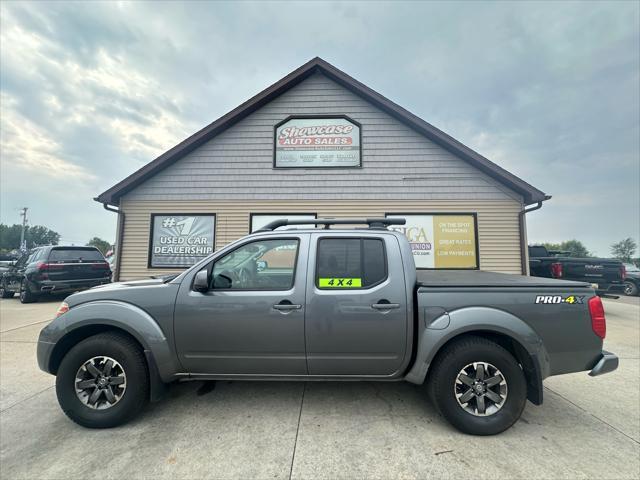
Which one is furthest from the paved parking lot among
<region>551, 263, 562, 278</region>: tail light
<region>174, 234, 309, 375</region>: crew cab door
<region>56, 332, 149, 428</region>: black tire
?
<region>551, 263, 562, 278</region>: tail light

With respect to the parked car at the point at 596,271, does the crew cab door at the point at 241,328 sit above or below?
below

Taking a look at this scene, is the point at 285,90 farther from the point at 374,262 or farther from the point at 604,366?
the point at 604,366

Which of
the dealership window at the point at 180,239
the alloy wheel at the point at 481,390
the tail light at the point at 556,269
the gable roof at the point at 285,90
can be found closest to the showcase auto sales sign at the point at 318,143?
the gable roof at the point at 285,90

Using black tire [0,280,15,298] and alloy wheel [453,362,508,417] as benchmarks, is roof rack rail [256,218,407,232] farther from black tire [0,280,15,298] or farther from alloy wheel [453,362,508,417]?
black tire [0,280,15,298]

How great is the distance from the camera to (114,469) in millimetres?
2021

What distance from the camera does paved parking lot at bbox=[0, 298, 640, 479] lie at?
6.60 feet

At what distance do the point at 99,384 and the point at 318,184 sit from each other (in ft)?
19.1

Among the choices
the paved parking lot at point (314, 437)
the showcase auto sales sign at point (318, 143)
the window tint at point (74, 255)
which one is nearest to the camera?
the paved parking lot at point (314, 437)

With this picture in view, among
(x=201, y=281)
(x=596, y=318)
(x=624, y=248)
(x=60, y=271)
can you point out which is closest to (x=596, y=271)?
(x=596, y=318)

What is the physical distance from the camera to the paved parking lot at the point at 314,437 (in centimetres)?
201

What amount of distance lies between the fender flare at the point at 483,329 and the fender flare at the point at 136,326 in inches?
92.5

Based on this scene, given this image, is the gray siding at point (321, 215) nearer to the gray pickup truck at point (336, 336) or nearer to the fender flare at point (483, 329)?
the gray pickup truck at point (336, 336)

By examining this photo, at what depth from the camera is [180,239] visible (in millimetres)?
7281

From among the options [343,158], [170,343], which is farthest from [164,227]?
[170,343]
